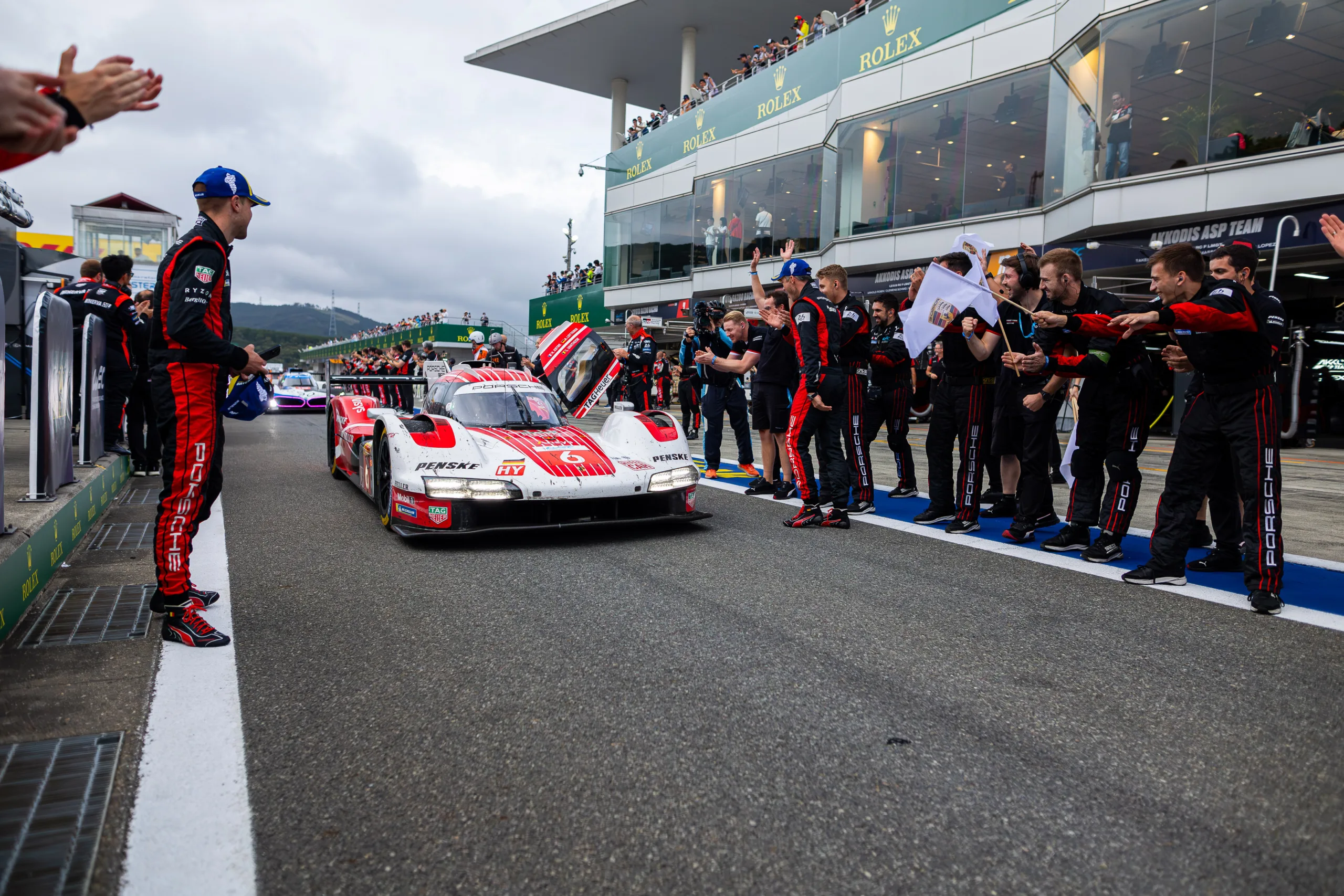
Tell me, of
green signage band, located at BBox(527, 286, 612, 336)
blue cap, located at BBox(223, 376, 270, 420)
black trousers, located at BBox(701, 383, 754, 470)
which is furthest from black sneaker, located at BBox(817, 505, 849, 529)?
green signage band, located at BBox(527, 286, 612, 336)

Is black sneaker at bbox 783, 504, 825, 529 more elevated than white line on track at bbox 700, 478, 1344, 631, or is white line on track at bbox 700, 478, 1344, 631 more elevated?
black sneaker at bbox 783, 504, 825, 529

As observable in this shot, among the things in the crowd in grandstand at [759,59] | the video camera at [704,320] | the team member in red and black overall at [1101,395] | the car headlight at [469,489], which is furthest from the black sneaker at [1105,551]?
the crowd in grandstand at [759,59]

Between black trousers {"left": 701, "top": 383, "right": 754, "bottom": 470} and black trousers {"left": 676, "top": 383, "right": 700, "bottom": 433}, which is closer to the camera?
black trousers {"left": 701, "top": 383, "right": 754, "bottom": 470}

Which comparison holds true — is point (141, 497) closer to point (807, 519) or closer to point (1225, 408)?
point (807, 519)

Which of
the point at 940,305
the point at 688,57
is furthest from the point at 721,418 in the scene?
the point at 688,57

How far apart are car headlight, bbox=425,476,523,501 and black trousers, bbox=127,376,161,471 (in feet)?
13.8

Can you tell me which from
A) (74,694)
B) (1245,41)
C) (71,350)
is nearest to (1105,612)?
(74,694)

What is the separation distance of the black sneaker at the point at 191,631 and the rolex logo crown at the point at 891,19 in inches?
860

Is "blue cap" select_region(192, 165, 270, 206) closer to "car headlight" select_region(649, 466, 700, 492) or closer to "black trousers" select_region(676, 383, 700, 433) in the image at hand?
"car headlight" select_region(649, 466, 700, 492)

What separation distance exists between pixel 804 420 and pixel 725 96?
2496 cm

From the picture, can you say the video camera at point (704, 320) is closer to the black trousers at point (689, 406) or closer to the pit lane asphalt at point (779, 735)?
the black trousers at point (689, 406)

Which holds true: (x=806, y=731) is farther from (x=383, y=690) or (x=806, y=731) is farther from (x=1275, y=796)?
(x=383, y=690)

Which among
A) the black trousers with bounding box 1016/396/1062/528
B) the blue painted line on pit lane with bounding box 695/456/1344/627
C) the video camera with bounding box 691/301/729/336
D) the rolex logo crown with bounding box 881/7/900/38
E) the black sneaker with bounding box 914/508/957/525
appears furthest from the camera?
the rolex logo crown with bounding box 881/7/900/38

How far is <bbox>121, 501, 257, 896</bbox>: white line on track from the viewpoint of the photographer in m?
1.76
